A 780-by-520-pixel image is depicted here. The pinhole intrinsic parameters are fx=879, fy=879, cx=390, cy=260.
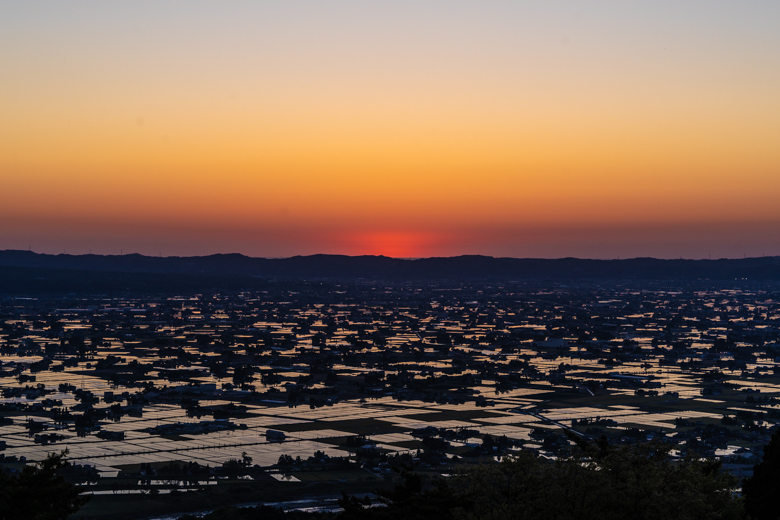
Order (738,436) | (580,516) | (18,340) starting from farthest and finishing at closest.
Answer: (18,340)
(738,436)
(580,516)

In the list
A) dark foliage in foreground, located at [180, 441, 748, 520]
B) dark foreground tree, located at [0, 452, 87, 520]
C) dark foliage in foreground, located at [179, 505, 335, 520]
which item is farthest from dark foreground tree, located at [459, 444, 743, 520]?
dark foliage in foreground, located at [179, 505, 335, 520]

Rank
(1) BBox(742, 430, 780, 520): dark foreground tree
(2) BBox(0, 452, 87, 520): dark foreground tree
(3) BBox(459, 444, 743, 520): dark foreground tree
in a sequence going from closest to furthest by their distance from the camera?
(3) BBox(459, 444, 743, 520): dark foreground tree
(2) BBox(0, 452, 87, 520): dark foreground tree
(1) BBox(742, 430, 780, 520): dark foreground tree

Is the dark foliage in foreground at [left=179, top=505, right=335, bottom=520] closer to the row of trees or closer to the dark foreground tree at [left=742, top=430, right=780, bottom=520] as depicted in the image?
the row of trees

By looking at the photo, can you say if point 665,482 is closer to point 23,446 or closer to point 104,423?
point 23,446

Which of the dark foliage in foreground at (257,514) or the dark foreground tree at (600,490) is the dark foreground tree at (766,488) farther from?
the dark foliage in foreground at (257,514)

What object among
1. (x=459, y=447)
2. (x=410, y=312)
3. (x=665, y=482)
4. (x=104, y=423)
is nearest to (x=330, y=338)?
(x=410, y=312)

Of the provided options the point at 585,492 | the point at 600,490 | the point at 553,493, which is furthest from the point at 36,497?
the point at 600,490

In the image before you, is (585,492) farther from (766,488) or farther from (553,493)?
(766,488)

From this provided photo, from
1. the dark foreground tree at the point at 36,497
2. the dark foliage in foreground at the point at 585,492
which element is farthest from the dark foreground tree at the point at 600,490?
the dark foreground tree at the point at 36,497
